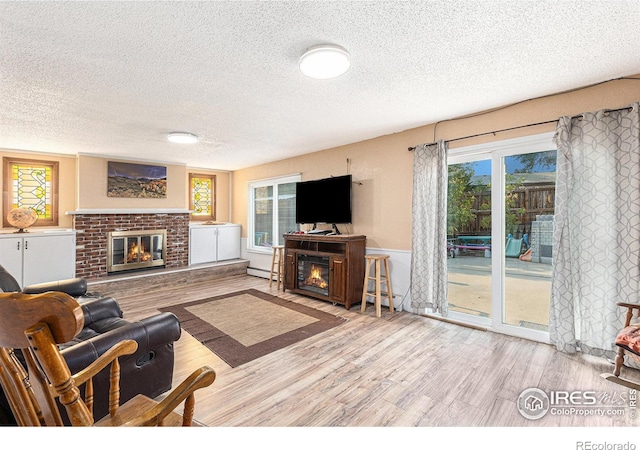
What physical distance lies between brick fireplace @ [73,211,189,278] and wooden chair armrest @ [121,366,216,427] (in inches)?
212

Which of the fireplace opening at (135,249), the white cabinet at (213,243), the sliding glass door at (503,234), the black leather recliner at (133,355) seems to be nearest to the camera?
the black leather recliner at (133,355)

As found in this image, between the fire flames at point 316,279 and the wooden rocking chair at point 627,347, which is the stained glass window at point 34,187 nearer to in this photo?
the fire flames at point 316,279

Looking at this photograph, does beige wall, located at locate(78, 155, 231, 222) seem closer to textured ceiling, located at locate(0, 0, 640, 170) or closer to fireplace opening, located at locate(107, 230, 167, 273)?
fireplace opening, located at locate(107, 230, 167, 273)

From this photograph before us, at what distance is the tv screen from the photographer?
4.52m

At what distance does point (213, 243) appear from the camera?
6664 mm

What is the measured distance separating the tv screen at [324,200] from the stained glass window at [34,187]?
4.36 m

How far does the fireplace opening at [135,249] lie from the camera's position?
5.38 meters

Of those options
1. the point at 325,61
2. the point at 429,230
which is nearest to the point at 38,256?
the point at 325,61

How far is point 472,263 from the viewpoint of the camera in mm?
3580

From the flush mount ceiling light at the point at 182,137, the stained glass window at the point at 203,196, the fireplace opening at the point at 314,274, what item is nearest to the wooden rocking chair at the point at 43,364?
the fireplace opening at the point at 314,274

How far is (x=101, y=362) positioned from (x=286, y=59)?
2119 mm

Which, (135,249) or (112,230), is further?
(135,249)

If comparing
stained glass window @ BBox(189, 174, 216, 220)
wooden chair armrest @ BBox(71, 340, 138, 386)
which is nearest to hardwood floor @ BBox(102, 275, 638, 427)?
wooden chair armrest @ BBox(71, 340, 138, 386)

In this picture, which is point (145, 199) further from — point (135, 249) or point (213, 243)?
point (213, 243)
